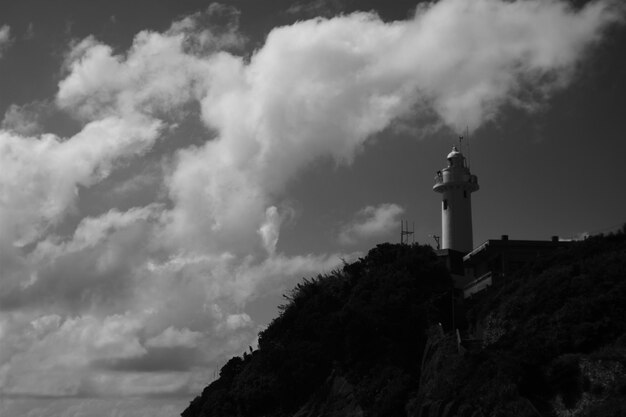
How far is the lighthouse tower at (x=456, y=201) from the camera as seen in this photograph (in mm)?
62656

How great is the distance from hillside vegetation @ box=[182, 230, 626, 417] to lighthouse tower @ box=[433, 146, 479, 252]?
781cm

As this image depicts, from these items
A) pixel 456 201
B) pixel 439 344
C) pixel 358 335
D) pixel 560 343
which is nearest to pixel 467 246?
pixel 456 201

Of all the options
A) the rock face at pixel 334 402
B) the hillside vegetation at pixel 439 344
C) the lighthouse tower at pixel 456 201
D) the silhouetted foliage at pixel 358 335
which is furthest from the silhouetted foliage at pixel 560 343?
the lighthouse tower at pixel 456 201

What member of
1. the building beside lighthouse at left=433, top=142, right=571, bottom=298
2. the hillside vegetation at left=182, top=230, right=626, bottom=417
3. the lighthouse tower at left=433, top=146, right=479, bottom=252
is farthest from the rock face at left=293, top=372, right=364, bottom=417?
the lighthouse tower at left=433, top=146, right=479, bottom=252

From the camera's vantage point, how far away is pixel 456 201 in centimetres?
6462

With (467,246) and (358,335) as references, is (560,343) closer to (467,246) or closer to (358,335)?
(358,335)

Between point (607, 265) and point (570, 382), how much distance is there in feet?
27.5

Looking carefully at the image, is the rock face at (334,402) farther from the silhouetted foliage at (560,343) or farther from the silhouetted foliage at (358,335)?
the silhouetted foliage at (560,343)

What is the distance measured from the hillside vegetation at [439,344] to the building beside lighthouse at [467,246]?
290 centimetres

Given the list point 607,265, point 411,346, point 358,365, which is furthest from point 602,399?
point 358,365

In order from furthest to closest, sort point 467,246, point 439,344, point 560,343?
point 467,246 → point 439,344 → point 560,343

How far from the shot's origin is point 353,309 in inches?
1935

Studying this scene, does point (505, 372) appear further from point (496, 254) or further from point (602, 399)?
point (496, 254)

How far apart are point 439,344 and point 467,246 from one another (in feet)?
78.5
